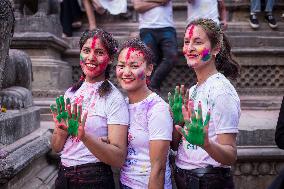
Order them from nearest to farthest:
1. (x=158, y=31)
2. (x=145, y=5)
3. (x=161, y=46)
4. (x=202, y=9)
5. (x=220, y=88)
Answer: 1. (x=220, y=88)
2. (x=145, y=5)
3. (x=158, y=31)
4. (x=161, y=46)
5. (x=202, y=9)

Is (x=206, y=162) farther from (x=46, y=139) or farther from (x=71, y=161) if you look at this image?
(x=46, y=139)

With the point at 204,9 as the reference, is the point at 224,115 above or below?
below

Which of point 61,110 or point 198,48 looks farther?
point 198,48

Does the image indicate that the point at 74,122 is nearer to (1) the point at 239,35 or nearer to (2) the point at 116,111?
(2) the point at 116,111

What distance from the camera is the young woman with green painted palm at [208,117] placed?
7.66ft

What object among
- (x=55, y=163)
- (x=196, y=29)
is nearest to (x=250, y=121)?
(x=55, y=163)

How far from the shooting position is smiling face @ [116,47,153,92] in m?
2.83

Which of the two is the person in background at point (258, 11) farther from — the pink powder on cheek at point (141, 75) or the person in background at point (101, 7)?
the pink powder on cheek at point (141, 75)

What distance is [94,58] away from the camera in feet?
9.53

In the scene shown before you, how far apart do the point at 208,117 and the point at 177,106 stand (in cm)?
32

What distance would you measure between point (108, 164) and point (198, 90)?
678 mm

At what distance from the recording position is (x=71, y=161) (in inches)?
111

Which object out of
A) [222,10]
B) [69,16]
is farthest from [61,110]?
[69,16]

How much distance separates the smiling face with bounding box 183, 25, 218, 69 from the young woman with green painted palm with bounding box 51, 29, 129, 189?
1.61ft
